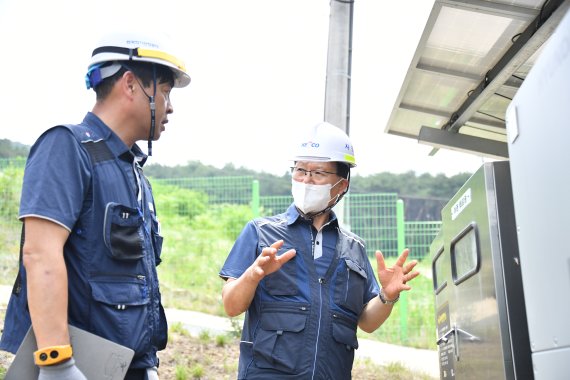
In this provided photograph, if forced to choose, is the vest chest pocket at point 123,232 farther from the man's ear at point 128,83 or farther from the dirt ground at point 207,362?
the dirt ground at point 207,362

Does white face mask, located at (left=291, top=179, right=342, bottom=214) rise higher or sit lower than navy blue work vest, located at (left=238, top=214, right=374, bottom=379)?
higher

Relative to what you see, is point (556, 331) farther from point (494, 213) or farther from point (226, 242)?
point (226, 242)

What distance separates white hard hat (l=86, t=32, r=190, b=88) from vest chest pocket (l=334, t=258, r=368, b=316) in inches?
57.7

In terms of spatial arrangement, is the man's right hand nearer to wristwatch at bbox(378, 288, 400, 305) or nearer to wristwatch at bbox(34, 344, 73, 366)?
wristwatch at bbox(378, 288, 400, 305)

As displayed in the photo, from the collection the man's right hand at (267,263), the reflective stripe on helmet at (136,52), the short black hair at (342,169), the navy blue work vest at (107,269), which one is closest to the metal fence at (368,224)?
the short black hair at (342,169)

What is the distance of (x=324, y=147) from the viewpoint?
12.9ft

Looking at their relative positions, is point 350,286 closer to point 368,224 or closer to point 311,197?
point 311,197

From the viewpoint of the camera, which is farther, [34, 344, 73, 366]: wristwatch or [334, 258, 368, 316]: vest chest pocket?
[334, 258, 368, 316]: vest chest pocket

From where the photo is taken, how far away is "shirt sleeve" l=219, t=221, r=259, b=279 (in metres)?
3.65

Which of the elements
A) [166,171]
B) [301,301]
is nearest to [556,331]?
[301,301]

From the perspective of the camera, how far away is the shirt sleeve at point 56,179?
2523 millimetres

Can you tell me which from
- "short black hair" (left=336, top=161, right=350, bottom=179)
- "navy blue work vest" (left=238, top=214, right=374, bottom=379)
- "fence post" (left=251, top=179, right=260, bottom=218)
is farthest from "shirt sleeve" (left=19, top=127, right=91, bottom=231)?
"fence post" (left=251, top=179, right=260, bottom=218)

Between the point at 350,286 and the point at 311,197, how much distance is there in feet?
1.76

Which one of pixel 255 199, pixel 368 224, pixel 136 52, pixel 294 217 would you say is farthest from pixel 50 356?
pixel 255 199
